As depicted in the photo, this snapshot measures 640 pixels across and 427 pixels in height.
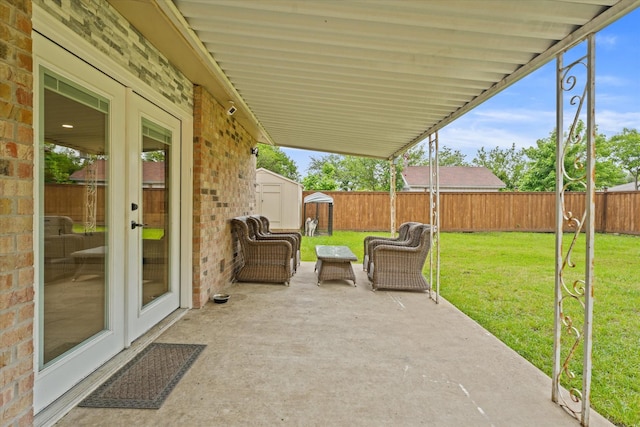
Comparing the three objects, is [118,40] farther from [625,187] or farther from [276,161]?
[625,187]

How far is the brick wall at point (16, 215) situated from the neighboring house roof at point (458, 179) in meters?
19.2

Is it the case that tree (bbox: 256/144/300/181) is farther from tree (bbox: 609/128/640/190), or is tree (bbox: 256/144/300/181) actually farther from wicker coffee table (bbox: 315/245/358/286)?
tree (bbox: 609/128/640/190)

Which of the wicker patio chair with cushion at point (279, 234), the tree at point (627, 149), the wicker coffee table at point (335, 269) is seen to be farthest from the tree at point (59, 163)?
the tree at point (627, 149)

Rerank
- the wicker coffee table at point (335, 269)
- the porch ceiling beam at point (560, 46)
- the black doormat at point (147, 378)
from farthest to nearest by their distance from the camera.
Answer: the wicker coffee table at point (335, 269) < the black doormat at point (147, 378) < the porch ceiling beam at point (560, 46)

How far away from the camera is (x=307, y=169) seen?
100 feet

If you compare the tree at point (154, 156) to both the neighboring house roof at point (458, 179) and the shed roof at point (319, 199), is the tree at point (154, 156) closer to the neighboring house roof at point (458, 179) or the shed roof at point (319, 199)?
the shed roof at point (319, 199)

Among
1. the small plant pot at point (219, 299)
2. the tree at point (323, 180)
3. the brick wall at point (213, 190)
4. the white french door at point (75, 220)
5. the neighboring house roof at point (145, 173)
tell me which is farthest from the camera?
the tree at point (323, 180)

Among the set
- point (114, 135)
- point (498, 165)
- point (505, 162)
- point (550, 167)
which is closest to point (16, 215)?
point (114, 135)

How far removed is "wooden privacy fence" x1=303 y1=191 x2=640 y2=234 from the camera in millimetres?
13711

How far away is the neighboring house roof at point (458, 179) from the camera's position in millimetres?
19498

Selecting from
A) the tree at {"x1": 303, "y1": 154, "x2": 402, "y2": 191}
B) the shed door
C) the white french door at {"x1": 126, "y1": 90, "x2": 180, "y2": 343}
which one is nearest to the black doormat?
the white french door at {"x1": 126, "y1": 90, "x2": 180, "y2": 343}

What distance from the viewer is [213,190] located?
4.38m

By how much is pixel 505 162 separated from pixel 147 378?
113 feet

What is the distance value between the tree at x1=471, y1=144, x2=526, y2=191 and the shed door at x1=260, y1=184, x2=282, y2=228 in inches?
962
